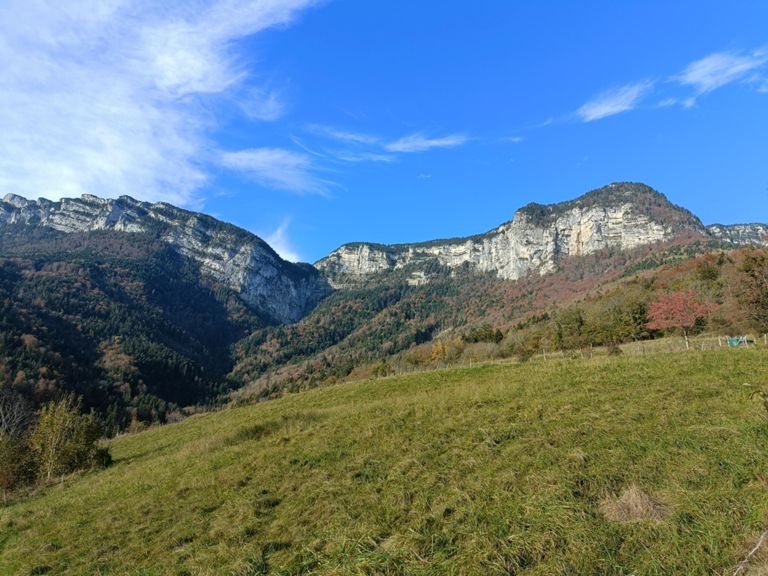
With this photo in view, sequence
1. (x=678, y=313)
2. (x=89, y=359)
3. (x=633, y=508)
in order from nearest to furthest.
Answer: (x=633, y=508)
(x=678, y=313)
(x=89, y=359)

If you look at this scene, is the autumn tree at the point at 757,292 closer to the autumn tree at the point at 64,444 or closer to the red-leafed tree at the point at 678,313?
the red-leafed tree at the point at 678,313

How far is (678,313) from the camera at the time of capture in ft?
173

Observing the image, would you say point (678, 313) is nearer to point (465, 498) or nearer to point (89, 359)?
point (465, 498)

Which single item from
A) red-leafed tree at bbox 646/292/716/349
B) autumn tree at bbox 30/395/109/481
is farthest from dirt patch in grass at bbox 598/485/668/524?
red-leafed tree at bbox 646/292/716/349

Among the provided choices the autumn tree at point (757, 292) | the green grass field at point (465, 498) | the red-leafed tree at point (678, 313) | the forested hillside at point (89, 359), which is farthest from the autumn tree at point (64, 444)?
the forested hillside at point (89, 359)

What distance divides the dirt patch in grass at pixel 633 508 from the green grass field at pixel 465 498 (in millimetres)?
50

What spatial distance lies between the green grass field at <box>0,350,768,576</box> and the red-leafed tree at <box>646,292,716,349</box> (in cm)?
4264

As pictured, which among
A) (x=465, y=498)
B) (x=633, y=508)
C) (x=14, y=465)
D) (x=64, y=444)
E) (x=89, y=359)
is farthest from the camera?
(x=89, y=359)

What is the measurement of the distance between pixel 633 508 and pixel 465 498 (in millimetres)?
2797

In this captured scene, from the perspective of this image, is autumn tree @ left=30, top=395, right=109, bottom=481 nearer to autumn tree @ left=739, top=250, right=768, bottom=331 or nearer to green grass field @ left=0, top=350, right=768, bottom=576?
green grass field @ left=0, top=350, right=768, bottom=576

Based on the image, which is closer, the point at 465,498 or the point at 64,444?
the point at 465,498

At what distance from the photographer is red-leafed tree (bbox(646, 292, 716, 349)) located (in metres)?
52.8

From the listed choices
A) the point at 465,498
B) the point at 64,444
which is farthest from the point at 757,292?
the point at 64,444

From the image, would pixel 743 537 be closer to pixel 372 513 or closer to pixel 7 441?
pixel 372 513
